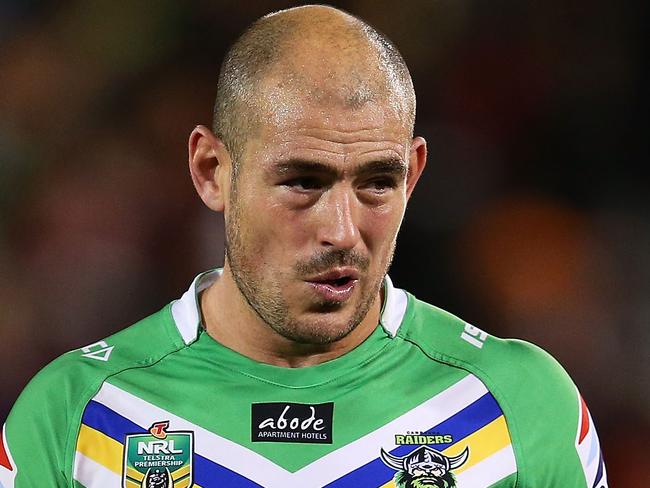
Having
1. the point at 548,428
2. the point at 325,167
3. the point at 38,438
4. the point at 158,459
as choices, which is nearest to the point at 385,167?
the point at 325,167

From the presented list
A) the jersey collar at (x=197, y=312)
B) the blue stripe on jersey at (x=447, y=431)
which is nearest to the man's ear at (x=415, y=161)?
the jersey collar at (x=197, y=312)

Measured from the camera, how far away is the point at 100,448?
103 inches

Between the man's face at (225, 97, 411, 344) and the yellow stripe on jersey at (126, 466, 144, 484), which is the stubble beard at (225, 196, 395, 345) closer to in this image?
the man's face at (225, 97, 411, 344)

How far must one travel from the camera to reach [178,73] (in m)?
5.17

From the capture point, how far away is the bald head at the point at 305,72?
2.50 m

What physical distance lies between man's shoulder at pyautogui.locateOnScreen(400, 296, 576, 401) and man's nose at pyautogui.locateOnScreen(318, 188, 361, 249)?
1.57 ft

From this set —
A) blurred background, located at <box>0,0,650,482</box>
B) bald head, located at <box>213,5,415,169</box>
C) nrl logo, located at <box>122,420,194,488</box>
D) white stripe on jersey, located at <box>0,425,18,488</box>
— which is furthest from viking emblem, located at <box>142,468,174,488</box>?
blurred background, located at <box>0,0,650,482</box>

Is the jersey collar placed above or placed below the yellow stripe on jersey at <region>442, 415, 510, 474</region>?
above

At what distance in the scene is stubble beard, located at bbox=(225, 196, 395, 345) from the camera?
8.08 ft

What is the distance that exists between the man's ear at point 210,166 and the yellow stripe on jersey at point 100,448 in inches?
25.6

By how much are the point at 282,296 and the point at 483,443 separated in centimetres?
62

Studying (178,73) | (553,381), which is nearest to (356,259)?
(553,381)

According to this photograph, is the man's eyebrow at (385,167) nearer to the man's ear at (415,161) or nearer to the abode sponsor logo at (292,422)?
the man's ear at (415,161)

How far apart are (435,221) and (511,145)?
0.57m
